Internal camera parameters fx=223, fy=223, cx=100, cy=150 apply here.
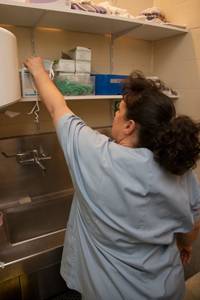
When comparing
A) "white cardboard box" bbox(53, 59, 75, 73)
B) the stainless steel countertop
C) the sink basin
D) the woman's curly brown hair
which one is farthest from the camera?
the sink basin

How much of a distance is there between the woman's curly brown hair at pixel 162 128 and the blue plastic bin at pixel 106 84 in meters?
0.58

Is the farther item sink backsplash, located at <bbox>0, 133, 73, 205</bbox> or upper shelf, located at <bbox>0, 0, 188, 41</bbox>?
sink backsplash, located at <bbox>0, 133, 73, 205</bbox>

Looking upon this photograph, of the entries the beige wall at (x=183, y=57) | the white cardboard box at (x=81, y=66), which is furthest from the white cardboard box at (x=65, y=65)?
the beige wall at (x=183, y=57)

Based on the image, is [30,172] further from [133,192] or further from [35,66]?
[133,192]

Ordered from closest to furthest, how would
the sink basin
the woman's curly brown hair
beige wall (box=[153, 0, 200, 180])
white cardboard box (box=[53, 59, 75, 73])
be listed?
1. the woman's curly brown hair
2. white cardboard box (box=[53, 59, 75, 73])
3. the sink basin
4. beige wall (box=[153, 0, 200, 180])

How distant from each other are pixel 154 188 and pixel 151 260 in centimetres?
31

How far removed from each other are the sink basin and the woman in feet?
2.03

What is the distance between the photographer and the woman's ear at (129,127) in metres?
0.83

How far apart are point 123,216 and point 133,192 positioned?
10 cm

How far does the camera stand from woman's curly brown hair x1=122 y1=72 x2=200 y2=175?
29.0 inches

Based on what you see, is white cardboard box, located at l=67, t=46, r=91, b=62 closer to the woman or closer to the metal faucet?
the woman

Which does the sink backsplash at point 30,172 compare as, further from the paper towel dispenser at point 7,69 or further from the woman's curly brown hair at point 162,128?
the woman's curly brown hair at point 162,128

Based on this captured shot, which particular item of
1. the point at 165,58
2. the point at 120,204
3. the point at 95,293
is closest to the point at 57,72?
the point at 120,204

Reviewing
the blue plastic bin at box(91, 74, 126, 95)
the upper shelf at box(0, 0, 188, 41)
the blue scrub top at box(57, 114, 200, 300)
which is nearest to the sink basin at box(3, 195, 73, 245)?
the blue scrub top at box(57, 114, 200, 300)
